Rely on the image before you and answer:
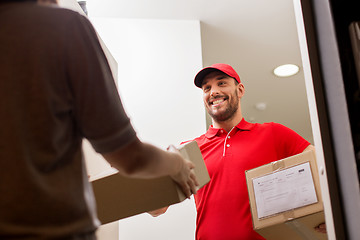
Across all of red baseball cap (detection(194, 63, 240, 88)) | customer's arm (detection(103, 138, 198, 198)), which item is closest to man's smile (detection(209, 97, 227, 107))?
red baseball cap (detection(194, 63, 240, 88))

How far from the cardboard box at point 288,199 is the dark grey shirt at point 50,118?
3.03ft

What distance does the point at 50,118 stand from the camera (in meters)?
0.67

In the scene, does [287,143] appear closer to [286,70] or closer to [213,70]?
[213,70]

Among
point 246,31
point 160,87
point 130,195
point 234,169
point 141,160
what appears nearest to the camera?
point 141,160

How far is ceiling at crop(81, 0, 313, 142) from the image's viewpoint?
3.01 metres

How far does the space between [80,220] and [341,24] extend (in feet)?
2.53

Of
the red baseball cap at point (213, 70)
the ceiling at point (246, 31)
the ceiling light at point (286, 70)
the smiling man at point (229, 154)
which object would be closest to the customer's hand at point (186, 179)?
the smiling man at point (229, 154)

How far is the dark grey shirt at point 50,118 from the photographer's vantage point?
2.04ft

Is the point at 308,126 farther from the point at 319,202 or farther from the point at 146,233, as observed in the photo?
the point at 319,202

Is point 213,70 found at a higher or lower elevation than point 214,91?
higher

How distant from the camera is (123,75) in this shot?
2867 millimetres

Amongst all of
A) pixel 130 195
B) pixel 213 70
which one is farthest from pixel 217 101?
pixel 130 195

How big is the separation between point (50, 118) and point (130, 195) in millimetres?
665

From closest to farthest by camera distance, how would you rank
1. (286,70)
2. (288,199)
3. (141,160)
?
(141,160), (288,199), (286,70)
